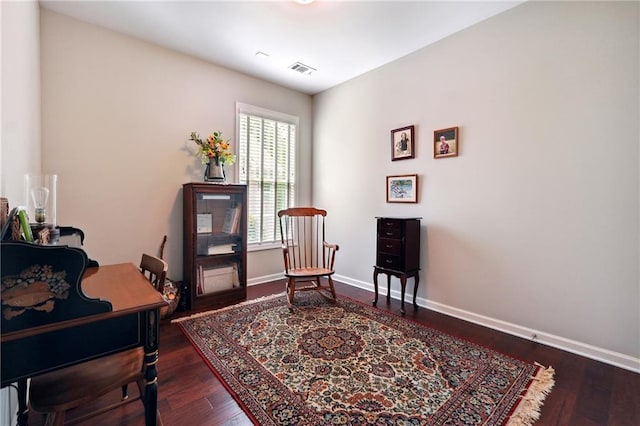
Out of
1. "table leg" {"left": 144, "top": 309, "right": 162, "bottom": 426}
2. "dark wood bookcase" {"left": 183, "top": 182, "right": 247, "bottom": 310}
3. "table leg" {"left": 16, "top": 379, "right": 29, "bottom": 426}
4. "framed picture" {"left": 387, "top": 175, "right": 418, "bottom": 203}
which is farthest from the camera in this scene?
"framed picture" {"left": 387, "top": 175, "right": 418, "bottom": 203}

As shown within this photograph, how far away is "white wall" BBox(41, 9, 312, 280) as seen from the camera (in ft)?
8.37

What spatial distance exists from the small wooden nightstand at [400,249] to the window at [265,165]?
167cm

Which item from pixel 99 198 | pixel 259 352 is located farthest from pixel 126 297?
pixel 99 198

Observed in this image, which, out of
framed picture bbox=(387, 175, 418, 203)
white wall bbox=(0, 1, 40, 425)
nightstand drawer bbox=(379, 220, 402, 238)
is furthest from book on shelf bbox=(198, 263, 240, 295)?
framed picture bbox=(387, 175, 418, 203)

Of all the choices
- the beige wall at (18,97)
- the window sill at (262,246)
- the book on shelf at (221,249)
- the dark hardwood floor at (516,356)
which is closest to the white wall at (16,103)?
the beige wall at (18,97)

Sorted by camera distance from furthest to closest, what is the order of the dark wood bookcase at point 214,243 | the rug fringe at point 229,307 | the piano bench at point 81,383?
the dark wood bookcase at point 214,243 → the rug fringe at point 229,307 → the piano bench at point 81,383

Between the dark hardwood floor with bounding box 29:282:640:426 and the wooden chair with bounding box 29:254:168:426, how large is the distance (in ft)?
1.23

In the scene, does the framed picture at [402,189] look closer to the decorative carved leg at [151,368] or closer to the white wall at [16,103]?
the decorative carved leg at [151,368]

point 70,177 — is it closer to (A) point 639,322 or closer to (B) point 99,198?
(B) point 99,198

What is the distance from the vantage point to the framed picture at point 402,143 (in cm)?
318

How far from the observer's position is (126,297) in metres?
1.22

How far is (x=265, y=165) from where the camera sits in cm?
397

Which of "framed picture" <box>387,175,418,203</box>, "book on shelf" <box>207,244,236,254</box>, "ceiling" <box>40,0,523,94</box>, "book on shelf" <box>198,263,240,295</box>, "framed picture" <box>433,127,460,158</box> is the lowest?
"book on shelf" <box>198,263,240,295</box>

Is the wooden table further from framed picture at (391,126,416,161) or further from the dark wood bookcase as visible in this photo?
framed picture at (391,126,416,161)
